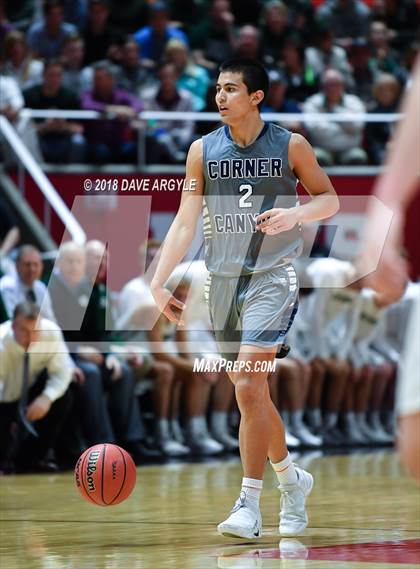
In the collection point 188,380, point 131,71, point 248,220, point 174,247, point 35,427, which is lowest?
point 188,380

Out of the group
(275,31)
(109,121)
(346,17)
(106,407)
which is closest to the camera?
(106,407)

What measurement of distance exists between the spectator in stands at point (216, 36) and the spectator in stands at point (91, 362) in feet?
19.9

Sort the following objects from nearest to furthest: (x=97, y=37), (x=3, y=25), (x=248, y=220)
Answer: (x=248, y=220), (x=3, y=25), (x=97, y=37)

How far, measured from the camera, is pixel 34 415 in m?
10.4

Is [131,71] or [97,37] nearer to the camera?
[131,71]

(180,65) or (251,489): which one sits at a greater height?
(251,489)

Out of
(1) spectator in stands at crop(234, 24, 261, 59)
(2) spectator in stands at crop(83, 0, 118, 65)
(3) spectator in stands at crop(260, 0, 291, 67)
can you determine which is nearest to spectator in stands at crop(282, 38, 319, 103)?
(3) spectator in stands at crop(260, 0, 291, 67)

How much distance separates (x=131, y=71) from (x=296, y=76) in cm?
245

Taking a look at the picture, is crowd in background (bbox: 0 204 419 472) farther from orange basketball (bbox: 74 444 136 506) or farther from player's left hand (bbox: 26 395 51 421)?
orange basketball (bbox: 74 444 136 506)

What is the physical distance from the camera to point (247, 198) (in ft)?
21.9

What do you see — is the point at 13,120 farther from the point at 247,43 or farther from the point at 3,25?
the point at 247,43

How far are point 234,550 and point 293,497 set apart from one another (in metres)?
0.67

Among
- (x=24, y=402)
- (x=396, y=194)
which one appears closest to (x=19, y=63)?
(x=24, y=402)

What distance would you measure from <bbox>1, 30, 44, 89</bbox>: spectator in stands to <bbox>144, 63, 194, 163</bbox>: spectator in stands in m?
1.37
